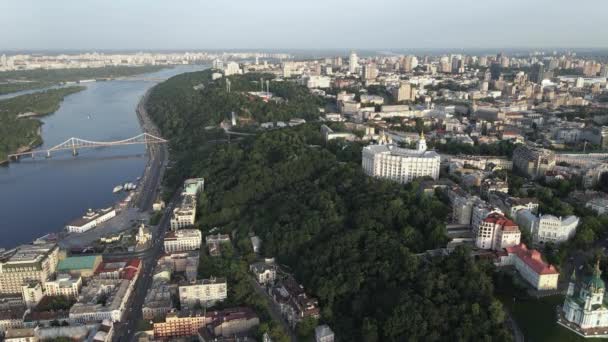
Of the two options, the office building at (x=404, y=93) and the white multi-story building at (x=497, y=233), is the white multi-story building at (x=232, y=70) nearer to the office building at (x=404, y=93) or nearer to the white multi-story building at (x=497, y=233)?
the office building at (x=404, y=93)

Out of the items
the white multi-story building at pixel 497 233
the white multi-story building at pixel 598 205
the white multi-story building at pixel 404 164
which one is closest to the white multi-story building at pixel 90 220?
the white multi-story building at pixel 404 164

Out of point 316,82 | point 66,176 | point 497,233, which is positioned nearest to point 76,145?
point 66,176

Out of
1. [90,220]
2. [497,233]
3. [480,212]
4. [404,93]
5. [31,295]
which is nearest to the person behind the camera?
[497,233]

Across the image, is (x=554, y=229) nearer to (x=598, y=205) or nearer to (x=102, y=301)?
(x=598, y=205)

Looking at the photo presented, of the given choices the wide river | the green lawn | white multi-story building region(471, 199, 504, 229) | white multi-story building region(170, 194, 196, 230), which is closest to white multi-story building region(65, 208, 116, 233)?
the wide river

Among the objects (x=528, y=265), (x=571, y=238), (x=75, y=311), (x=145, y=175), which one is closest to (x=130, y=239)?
(x=75, y=311)

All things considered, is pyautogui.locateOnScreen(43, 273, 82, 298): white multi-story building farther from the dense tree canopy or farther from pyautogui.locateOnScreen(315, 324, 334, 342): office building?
pyautogui.locateOnScreen(315, 324, 334, 342): office building
